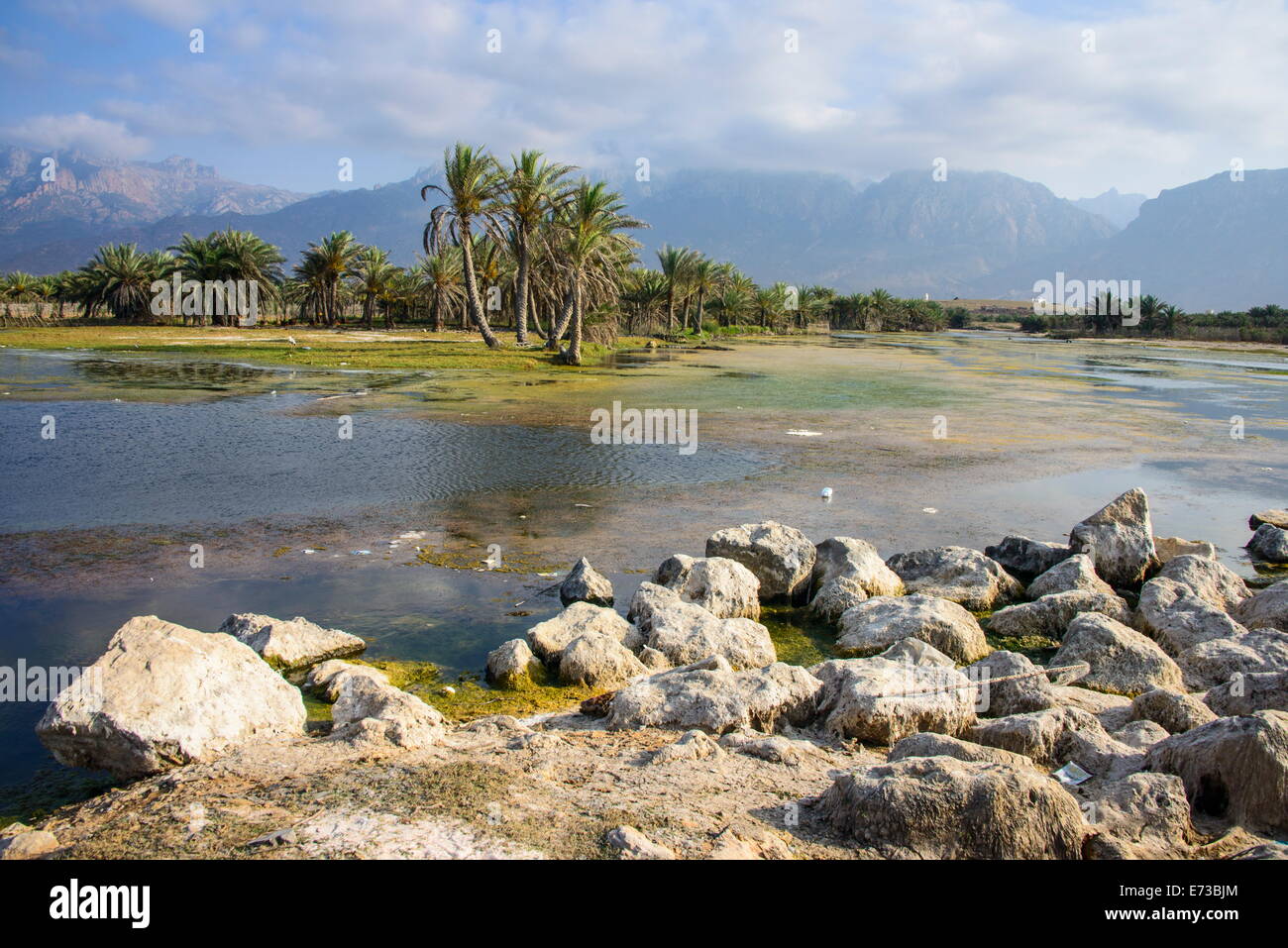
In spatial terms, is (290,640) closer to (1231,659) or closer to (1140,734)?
(1140,734)

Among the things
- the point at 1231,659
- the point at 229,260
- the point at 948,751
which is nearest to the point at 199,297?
the point at 229,260

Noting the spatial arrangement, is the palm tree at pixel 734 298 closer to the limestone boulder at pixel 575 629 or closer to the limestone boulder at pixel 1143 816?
the limestone boulder at pixel 575 629

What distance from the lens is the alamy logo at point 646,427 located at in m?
19.4

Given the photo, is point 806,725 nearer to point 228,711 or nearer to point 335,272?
point 228,711

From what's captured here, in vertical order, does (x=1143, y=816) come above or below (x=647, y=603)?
below

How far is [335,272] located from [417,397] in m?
49.3

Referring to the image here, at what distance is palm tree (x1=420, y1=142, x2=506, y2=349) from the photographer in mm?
45250

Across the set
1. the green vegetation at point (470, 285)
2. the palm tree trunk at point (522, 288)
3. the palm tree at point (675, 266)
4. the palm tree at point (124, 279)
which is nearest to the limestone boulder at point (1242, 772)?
the green vegetation at point (470, 285)

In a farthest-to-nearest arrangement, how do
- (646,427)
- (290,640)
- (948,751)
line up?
(646,427) < (290,640) < (948,751)

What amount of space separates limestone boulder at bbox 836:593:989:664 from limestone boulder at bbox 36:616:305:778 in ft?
17.0
